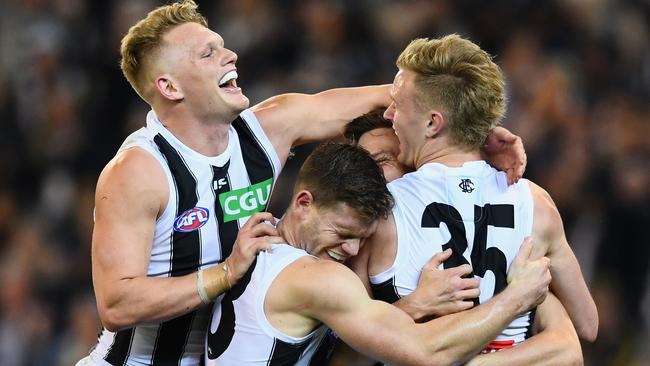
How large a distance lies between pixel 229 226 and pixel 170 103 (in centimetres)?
56

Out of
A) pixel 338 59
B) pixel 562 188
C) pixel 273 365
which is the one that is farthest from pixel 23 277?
pixel 273 365

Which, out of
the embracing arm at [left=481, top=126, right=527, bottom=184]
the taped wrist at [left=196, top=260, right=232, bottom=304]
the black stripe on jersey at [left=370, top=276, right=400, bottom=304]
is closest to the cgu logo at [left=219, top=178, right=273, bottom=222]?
the taped wrist at [left=196, top=260, right=232, bottom=304]

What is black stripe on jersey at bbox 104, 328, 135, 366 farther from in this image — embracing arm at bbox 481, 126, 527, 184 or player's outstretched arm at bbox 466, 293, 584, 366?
embracing arm at bbox 481, 126, 527, 184

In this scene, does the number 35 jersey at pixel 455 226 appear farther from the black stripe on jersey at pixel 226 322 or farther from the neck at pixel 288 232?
the black stripe on jersey at pixel 226 322

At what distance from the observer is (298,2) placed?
10234mm

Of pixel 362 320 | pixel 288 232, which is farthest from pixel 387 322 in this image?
pixel 288 232

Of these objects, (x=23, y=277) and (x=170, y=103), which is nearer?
(x=170, y=103)

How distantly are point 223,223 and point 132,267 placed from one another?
1.62ft

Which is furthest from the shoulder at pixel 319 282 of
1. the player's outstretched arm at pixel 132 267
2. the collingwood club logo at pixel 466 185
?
the collingwood club logo at pixel 466 185

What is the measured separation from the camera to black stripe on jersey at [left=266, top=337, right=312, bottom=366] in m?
4.14

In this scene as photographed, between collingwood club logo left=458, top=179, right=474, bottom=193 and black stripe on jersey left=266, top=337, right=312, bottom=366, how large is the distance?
78 centimetres

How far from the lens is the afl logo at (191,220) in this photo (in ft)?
15.0

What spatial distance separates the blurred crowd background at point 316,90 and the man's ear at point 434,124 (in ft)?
13.5

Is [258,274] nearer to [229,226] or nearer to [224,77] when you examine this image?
[229,226]
